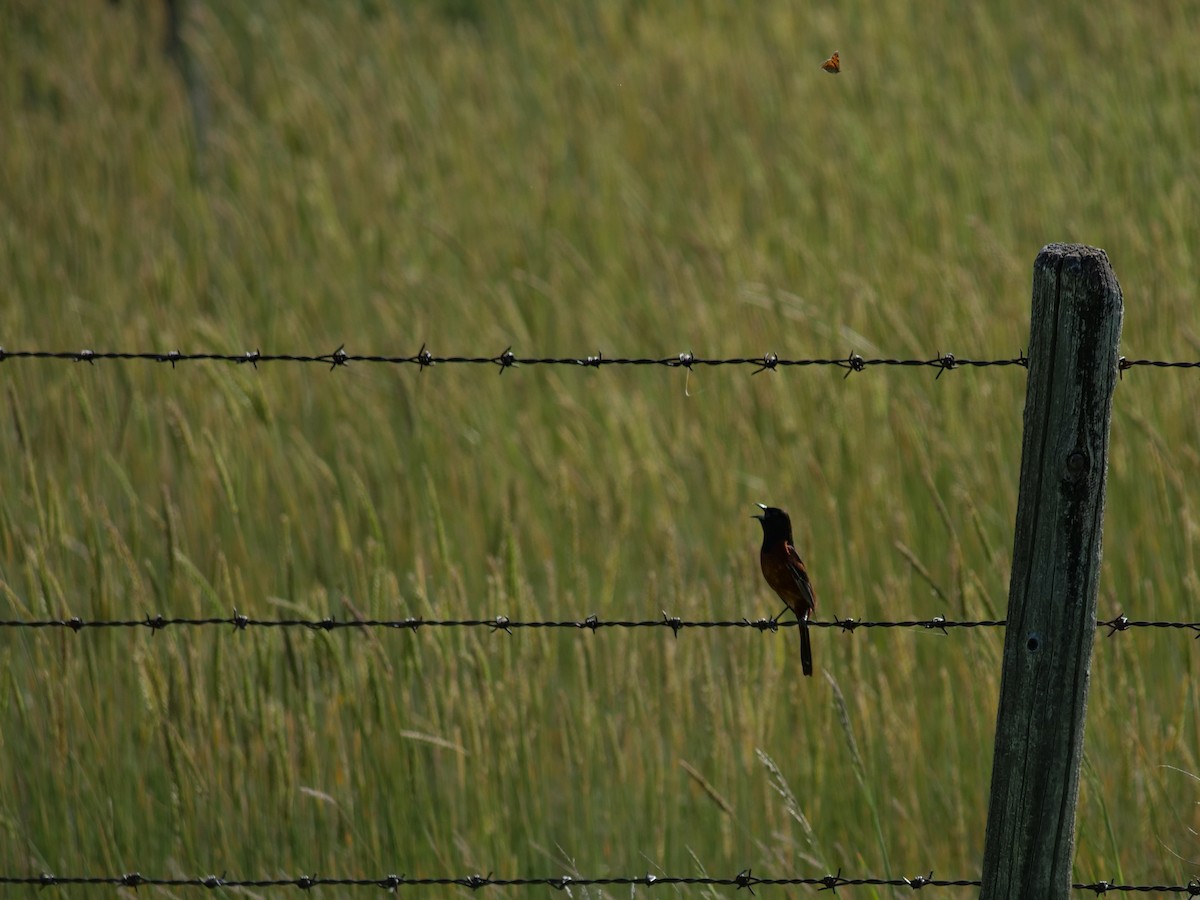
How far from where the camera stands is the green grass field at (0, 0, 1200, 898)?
Result: 302 cm

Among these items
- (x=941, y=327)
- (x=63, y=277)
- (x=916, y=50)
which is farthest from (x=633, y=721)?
(x=916, y=50)

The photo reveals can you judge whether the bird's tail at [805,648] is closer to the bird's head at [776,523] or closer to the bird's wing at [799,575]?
the bird's wing at [799,575]

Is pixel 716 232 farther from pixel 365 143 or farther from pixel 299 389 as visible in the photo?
pixel 365 143

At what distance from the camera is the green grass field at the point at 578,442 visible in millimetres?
3018

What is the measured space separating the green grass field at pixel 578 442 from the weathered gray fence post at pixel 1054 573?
1.78 feet

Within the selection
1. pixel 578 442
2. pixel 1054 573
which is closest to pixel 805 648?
pixel 1054 573

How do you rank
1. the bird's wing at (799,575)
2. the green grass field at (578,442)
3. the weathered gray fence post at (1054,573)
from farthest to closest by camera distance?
1. the green grass field at (578,442)
2. the bird's wing at (799,575)
3. the weathered gray fence post at (1054,573)

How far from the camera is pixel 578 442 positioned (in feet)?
13.6

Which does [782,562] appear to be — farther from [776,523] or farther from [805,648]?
[805,648]

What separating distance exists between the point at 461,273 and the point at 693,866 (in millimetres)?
3478

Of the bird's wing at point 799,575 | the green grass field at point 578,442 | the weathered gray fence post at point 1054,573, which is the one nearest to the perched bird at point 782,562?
the bird's wing at point 799,575

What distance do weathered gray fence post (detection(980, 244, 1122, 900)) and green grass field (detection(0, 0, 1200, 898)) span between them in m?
0.54

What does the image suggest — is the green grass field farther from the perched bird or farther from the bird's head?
the bird's head

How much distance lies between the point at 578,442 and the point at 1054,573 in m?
2.41
